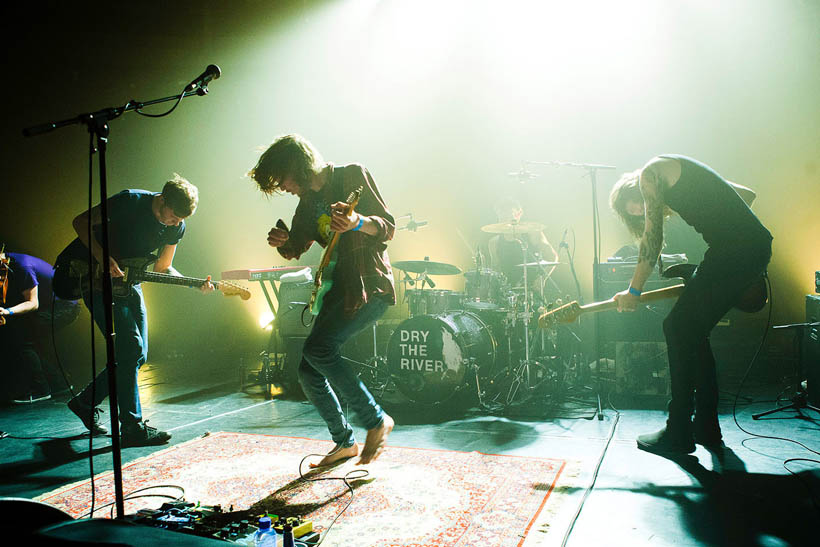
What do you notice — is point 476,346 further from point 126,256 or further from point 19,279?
point 19,279

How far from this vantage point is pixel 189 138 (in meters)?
8.17

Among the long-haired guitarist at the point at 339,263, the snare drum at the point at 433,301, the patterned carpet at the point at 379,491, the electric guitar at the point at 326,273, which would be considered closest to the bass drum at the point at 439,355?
the snare drum at the point at 433,301

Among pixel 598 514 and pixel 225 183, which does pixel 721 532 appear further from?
pixel 225 183

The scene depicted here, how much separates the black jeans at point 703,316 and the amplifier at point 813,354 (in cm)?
150

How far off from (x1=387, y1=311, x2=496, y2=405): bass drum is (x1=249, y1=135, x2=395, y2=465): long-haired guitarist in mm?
1885

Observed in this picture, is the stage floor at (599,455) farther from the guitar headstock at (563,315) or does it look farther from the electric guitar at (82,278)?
the electric guitar at (82,278)

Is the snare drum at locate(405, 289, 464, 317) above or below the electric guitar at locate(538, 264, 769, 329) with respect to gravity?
below

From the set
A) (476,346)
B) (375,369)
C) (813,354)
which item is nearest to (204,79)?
(476,346)

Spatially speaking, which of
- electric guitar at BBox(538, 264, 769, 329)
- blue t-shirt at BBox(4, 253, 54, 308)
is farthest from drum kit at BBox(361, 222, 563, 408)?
blue t-shirt at BBox(4, 253, 54, 308)

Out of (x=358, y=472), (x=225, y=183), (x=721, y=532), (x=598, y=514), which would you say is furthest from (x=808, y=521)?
(x=225, y=183)

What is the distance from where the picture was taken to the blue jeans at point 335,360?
2.74m

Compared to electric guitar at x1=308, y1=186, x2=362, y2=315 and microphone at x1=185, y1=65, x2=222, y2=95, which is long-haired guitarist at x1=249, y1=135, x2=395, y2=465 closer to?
electric guitar at x1=308, y1=186, x2=362, y2=315

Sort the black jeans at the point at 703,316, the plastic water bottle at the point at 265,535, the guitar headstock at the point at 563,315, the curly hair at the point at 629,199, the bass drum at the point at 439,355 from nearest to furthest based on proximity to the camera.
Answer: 1. the plastic water bottle at the point at 265,535
2. the black jeans at the point at 703,316
3. the curly hair at the point at 629,199
4. the guitar headstock at the point at 563,315
5. the bass drum at the point at 439,355

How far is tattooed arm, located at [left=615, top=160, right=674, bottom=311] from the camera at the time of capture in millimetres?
3041
